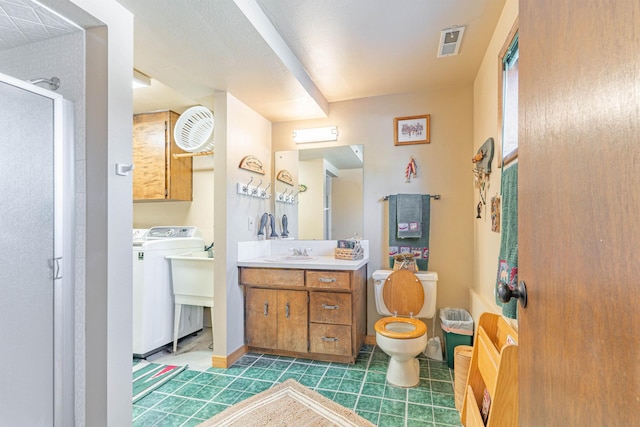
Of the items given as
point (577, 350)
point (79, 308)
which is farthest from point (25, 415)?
point (577, 350)

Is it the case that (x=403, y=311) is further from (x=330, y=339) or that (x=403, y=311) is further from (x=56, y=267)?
(x=56, y=267)

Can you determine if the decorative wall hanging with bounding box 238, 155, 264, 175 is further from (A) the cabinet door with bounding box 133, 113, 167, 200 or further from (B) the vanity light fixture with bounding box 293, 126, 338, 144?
(A) the cabinet door with bounding box 133, 113, 167, 200

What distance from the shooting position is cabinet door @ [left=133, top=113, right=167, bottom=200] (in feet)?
10.7

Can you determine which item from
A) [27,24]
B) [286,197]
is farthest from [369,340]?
[27,24]

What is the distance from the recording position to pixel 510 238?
139cm

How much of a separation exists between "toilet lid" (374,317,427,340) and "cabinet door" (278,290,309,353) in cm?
62

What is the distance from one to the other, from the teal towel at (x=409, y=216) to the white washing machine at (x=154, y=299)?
83.6 inches

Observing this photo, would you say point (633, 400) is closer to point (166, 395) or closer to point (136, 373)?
point (166, 395)

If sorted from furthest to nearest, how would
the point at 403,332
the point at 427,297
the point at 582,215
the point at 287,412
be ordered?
the point at 427,297
the point at 403,332
the point at 287,412
the point at 582,215

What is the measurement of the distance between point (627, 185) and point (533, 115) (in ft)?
1.36

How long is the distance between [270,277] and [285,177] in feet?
3.66

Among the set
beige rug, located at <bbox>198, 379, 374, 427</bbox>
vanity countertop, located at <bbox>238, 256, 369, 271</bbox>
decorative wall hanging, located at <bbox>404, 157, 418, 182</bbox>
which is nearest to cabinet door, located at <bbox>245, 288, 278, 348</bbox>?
vanity countertop, located at <bbox>238, 256, 369, 271</bbox>

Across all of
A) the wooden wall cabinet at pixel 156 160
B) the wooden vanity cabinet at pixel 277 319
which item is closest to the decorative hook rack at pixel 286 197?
the wooden vanity cabinet at pixel 277 319

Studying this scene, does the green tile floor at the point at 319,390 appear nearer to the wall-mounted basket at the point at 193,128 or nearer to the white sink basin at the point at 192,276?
the white sink basin at the point at 192,276
